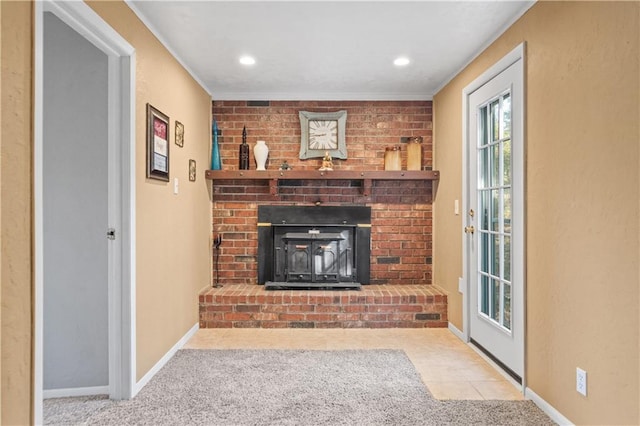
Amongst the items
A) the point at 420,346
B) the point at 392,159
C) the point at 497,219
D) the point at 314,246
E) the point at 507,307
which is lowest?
the point at 420,346

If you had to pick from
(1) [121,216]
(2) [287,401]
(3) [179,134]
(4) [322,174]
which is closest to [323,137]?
(4) [322,174]

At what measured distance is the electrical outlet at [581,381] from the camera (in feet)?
5.97

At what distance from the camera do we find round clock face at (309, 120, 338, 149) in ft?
13.9

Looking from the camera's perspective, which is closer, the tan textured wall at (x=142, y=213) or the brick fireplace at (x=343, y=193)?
the tan textured wall at (x=142, y=213)

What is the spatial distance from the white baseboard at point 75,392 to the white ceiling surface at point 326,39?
2.26 metres

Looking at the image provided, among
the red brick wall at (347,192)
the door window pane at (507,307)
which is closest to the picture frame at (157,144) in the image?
the red brick wall at (347,192)

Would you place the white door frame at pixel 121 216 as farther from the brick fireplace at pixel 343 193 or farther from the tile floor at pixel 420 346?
the brick fireplace at pixel 343 193

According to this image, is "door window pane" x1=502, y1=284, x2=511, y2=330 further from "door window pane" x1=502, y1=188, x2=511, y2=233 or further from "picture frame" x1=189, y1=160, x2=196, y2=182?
"picture frame" x1=189, y1=160, x2=196, y2=182

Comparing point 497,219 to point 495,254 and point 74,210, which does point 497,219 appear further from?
point 74,210

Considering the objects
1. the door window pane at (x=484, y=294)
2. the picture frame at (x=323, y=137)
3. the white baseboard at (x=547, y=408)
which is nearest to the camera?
the white baseboard at (x=547, y=408)

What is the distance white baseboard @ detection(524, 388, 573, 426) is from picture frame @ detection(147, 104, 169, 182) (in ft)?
8.61

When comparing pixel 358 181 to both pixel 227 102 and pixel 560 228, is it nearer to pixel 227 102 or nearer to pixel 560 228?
pixel 227 102

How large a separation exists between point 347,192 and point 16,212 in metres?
3.13

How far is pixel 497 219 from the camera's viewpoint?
2.77 meters
